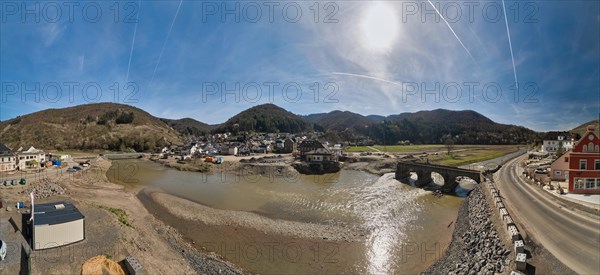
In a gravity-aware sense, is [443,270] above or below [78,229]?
below

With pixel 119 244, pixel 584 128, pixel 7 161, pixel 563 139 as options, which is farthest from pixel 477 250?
pixel 7 161

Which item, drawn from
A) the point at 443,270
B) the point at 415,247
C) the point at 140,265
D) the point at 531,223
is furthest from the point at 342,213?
the point at 140,265

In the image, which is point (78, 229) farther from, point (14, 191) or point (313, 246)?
point (14, 191)

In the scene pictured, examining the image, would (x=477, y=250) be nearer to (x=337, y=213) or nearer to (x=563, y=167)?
(x=563, y=167)

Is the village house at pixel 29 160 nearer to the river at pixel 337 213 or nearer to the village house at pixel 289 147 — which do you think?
the river at pixel 337 213

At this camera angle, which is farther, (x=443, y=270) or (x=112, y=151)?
(x=112, y=151)

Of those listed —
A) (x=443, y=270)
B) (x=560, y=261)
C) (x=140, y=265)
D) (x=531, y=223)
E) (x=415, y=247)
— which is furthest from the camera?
(x=415, y=247)
